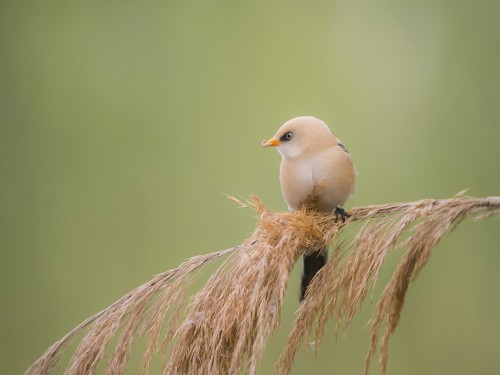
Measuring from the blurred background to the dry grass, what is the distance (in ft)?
7.33

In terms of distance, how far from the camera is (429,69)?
4426mm

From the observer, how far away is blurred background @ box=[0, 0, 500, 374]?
13.2 ft

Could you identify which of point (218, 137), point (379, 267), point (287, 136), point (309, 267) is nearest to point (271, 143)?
point (287, 136)

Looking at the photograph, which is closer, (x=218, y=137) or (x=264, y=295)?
(x=264, y=295)

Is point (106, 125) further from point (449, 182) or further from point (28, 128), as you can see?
point (449, 182)

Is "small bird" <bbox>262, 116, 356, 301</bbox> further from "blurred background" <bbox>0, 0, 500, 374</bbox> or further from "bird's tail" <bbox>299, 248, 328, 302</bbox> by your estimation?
"blurred background" <bbox>0, 0, 500, 374</bbox>

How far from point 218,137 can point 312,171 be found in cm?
247

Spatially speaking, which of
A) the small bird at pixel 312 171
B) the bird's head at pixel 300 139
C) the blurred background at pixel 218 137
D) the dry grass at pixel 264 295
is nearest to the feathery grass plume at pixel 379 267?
the dry grass at pixel 264 295

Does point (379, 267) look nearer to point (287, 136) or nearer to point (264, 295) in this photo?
point (264, 295)

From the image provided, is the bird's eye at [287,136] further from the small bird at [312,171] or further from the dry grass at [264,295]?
the dry grass at [264,295]

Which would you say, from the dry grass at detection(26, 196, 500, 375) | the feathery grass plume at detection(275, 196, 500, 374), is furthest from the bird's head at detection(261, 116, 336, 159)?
the feathery grass plume at detection(275, 196, 500, 374)

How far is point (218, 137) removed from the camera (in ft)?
15.5

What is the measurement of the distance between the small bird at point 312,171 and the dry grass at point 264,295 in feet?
1.41

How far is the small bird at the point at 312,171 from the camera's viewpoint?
2289mm
